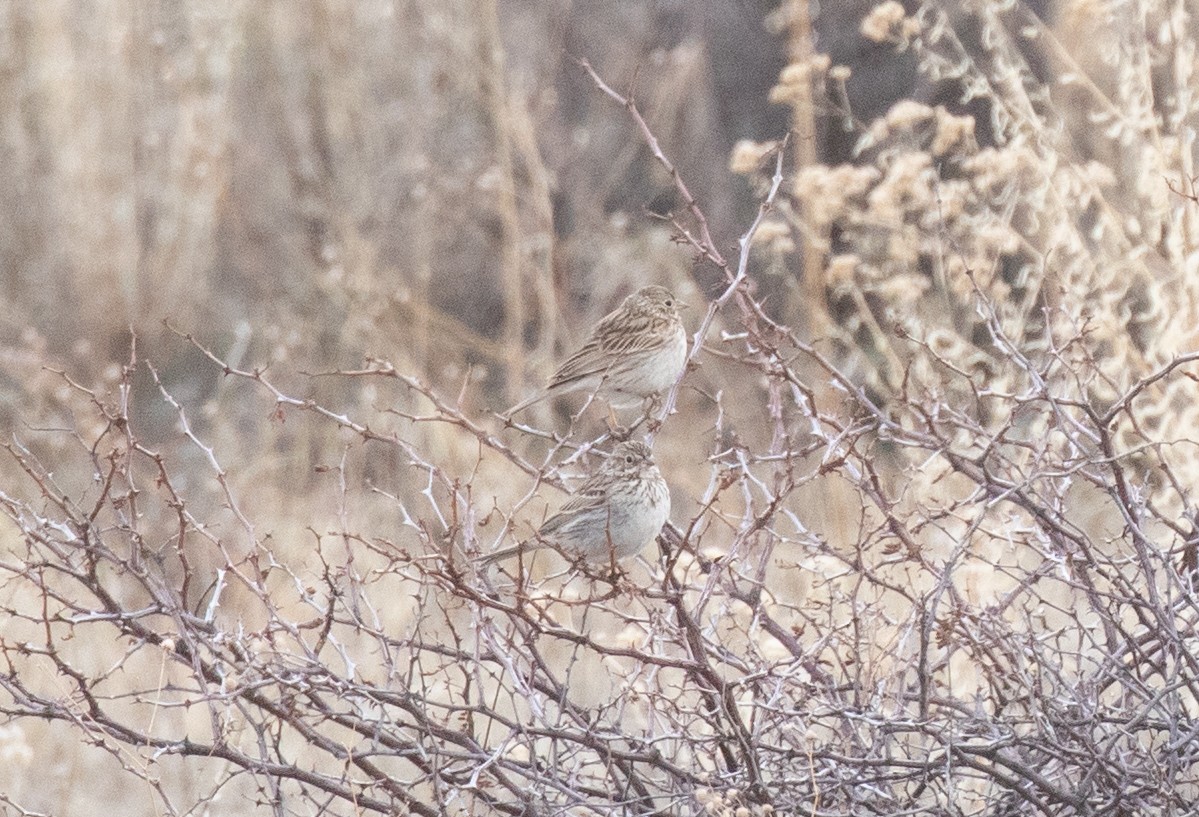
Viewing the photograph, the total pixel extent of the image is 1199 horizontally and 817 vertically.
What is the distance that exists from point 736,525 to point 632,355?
2.12 feet

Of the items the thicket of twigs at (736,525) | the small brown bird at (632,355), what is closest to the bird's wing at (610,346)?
the small brown bird at (632,355)

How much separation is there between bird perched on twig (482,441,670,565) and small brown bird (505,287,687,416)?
87 centimetres

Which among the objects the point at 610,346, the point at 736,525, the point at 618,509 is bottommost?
the point at 618,509

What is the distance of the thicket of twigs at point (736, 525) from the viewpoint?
3.21 meters

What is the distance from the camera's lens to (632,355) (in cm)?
562

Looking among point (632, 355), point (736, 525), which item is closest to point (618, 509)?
point (736, 525)

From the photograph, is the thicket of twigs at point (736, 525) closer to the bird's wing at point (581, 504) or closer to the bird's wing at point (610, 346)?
the bird's wing at point (581, 504)

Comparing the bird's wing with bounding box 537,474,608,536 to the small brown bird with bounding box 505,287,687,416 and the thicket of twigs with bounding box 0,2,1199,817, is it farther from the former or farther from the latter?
the small brown bird with bounding box 505,287,687,416

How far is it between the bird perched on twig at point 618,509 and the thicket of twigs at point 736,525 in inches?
4.4

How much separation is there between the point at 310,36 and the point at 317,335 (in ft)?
5.44

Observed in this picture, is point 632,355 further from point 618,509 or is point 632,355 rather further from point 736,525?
point 618,509

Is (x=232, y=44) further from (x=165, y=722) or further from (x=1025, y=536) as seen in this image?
(x=1025, y=536)

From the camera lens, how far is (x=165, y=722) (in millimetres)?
5934

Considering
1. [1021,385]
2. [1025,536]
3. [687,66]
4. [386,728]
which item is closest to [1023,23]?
[687,66]
